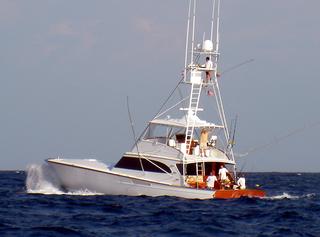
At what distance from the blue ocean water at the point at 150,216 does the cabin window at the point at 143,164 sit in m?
1.99

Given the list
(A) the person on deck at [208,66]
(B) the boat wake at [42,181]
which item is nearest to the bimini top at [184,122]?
(A) the person on deck at [208,66]

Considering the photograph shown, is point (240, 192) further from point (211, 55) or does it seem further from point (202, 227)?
point (202, 227)

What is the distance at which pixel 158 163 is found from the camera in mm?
42625

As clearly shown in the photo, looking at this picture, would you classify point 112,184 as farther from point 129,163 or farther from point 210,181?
point 210,181

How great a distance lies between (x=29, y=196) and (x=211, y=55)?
36.0 feet

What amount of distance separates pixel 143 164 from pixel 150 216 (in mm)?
9980

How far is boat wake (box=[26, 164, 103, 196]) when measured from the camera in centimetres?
4532

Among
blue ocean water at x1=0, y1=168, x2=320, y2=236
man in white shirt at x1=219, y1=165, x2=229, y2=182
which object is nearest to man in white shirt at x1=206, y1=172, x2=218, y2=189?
man in white shirt at x1=219, y1=165, x2=229, y2=182

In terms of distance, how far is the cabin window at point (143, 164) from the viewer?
42531 mm

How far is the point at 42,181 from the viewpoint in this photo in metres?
46.3

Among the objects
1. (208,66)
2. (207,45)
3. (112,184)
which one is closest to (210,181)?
(112,184)

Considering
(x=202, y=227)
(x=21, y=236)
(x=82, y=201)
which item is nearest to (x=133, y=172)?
(x=82, y=201)

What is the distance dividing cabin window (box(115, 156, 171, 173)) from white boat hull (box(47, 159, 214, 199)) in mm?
808

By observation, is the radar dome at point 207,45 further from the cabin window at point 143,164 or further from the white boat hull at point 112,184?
the white boat hull at point 112,184
